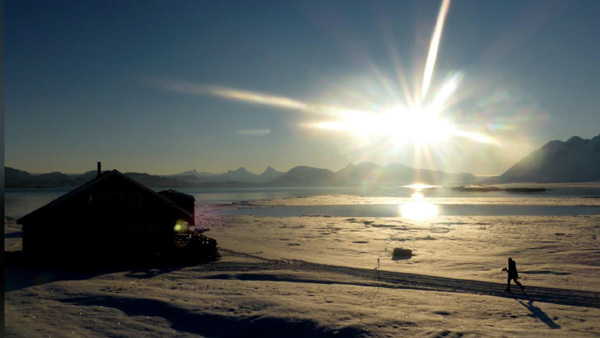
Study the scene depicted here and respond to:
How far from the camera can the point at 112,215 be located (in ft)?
102

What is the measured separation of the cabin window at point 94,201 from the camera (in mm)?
30734

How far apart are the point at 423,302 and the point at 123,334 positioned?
12496 mm

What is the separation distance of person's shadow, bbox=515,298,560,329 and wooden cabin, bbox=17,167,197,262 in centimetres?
2345

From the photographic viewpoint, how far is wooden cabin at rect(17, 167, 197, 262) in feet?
97.7

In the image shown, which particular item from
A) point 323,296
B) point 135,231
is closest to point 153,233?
point 135,231

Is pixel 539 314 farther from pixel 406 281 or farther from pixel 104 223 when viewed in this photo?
pixel 104 223

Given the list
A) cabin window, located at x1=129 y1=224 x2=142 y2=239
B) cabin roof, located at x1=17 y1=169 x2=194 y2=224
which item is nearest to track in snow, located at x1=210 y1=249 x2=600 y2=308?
cabin window, located at x1=129 y1=224 x2=142 y2=239

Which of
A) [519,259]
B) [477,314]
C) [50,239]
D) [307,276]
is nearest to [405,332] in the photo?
[477,314]

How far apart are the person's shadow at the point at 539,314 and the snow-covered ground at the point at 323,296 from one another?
40 millimetres

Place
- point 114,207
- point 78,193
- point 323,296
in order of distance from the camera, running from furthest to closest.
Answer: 1. point 114,207
2. point 78,193
3. point 323,296

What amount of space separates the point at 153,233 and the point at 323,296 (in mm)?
17376

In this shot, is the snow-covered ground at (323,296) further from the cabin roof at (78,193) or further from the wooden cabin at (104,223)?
the cabin roof at (78,193)

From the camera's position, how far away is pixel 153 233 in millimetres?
31312

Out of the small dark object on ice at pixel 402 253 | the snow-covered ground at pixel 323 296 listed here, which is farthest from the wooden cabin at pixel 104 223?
the small dark object on ice at pixel 402 253
